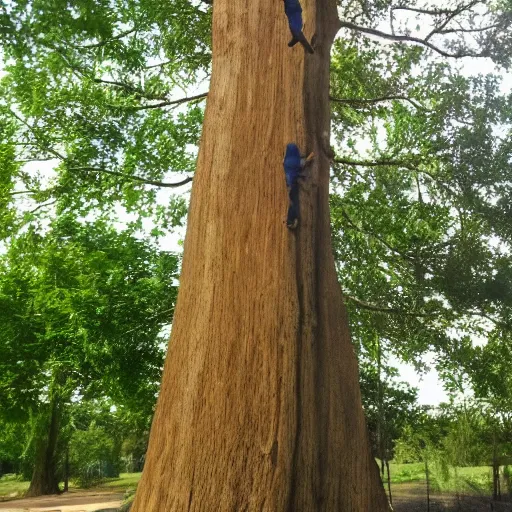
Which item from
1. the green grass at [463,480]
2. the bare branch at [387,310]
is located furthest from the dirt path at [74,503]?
the green grass at [463,480]

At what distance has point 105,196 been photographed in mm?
9859

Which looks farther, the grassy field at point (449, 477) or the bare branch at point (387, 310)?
the grassy field at point (449, 477)

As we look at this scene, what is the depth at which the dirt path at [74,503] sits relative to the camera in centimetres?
1092

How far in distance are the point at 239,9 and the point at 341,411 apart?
101 inches

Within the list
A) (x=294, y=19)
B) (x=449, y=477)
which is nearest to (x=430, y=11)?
(x=294, y=19)

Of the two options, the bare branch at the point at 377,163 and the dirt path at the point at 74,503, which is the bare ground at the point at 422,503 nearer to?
the dirt path at the point at 74,503

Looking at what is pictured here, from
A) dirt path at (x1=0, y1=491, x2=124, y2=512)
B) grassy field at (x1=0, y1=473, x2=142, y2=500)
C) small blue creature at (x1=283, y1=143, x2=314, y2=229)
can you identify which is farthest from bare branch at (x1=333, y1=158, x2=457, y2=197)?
grassy field at (x1=0, y1=473, x2=142, y2=500)

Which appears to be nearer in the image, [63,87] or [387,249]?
[63,87]

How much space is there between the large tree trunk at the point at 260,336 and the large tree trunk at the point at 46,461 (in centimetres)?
1325

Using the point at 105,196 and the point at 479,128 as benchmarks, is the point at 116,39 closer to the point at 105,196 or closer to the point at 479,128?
the point at 105,196

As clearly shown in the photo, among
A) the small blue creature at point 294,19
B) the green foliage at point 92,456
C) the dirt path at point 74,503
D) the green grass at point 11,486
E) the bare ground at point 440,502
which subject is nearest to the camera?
the small blue creature at point 294,19

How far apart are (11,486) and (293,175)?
17986 mm

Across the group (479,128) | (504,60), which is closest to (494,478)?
(479,128)

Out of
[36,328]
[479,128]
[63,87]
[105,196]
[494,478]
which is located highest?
[63,87]
